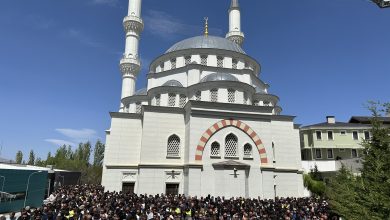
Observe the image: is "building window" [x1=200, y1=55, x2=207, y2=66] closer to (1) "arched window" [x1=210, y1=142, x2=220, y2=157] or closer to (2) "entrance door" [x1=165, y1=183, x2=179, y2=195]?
(1) "arched window" [x1=210, y1=142, x2=220, y2=157]

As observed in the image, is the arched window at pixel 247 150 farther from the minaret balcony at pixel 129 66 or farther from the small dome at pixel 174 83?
the minaret balcony at pixel 129 66

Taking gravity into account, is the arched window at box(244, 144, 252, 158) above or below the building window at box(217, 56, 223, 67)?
below

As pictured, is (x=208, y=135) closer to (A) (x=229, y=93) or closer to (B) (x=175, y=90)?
(A) (x=229, y=93)

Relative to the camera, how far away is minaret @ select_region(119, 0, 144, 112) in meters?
32.8

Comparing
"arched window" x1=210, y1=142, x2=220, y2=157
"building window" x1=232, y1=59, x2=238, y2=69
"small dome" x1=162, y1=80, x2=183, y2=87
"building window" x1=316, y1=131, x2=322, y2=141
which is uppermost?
"building window" x1=232, y1=59, x2=238, y2=69

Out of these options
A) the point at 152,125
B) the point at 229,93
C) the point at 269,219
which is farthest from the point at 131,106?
the point at 269,219

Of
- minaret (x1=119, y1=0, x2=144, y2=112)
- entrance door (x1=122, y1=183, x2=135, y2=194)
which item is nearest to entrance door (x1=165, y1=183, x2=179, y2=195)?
entrance door (x1=122, y1=183, x2=135, y2=194)

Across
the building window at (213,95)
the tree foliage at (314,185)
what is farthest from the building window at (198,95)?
the tree foliage at (314,185)

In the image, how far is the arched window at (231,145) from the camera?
21.4 metres

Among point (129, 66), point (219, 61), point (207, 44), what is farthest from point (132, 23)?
point (219, 61)

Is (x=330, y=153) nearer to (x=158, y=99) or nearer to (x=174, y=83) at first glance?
(x=174, y=83)

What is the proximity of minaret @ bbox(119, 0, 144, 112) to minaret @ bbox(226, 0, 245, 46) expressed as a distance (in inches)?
481

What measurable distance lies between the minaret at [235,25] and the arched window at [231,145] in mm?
18913

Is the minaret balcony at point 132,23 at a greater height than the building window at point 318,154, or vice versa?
the minaret balcony at point 132,23
